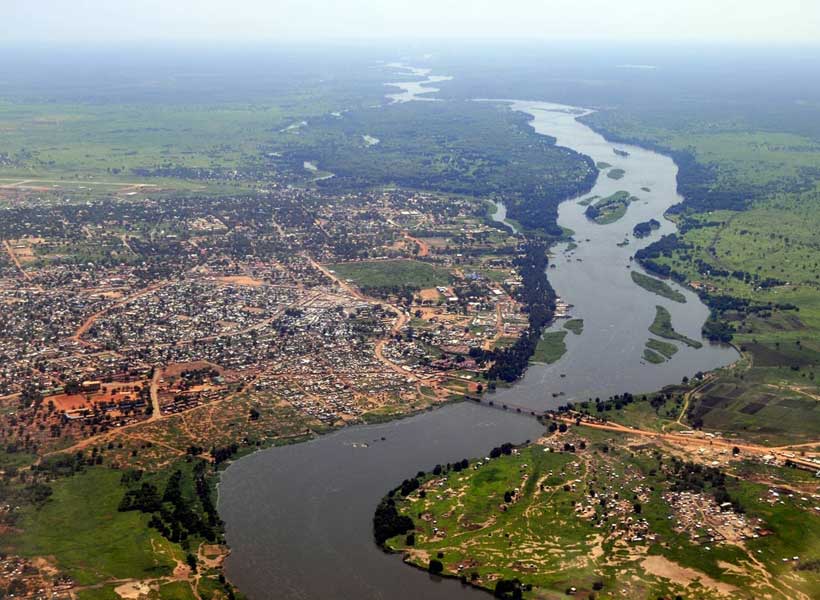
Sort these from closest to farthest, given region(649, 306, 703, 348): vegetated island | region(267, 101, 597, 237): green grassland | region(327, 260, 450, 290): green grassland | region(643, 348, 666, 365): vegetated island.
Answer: region(643, 348, 666, 365): vegetated island, region(649, 306, 703, 348): vegetated island, region(327, 260, 450, 290): green grassland, region(267, 101, 597, 237): green grassland

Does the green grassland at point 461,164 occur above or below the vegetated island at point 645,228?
above

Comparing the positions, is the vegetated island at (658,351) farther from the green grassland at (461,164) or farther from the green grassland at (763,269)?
the green grassland at (461,164)

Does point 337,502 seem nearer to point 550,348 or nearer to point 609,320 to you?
point 550,348

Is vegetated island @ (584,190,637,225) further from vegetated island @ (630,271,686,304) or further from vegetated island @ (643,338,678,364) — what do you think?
vegetated island @ (643,338,678,364)

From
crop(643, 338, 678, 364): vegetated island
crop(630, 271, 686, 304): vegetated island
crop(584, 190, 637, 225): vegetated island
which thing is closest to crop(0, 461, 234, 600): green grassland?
crop(643, 338, 678, 364): vegetated island

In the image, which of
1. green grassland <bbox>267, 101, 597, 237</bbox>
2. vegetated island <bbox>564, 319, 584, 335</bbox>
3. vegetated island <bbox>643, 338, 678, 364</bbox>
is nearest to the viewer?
vegetated island <bbox>643, 338, 678, 364</bbox>

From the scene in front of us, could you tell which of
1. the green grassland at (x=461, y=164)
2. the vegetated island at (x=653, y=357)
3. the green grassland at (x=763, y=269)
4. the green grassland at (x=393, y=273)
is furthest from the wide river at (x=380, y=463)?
the green grassland at (x=461, y=164)
